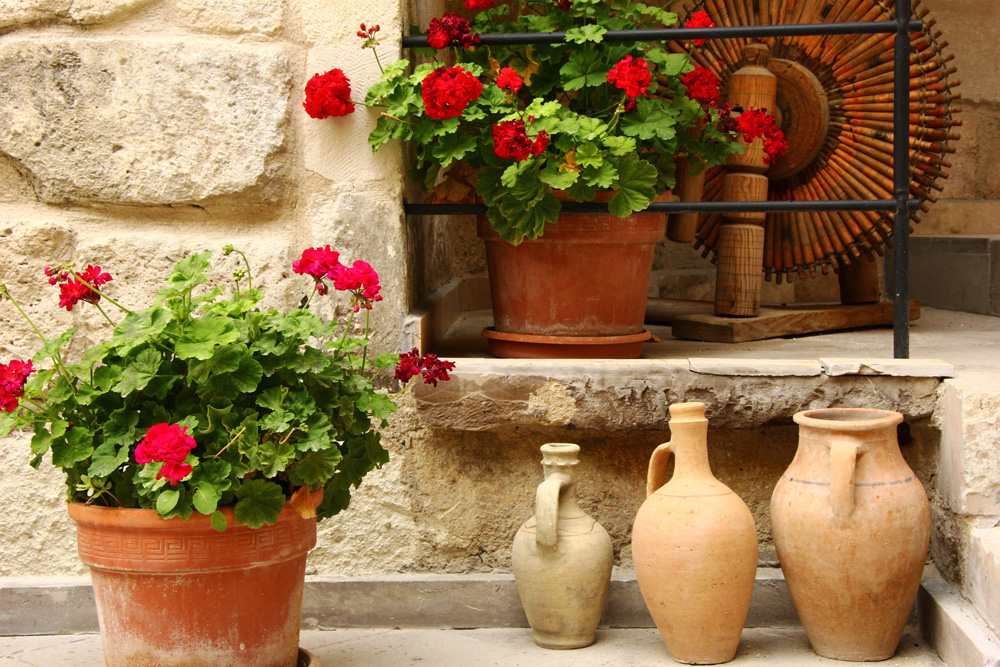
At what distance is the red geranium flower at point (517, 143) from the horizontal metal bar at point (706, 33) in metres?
0.24

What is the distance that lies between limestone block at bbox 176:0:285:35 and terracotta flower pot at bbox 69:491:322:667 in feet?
3.40

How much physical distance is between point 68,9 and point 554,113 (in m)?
1.05

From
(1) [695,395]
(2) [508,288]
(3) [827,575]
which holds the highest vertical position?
(2) [508,288]

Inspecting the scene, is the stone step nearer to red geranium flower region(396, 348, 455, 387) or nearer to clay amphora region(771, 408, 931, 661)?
clay amphora region(771, 408, 931, 661)

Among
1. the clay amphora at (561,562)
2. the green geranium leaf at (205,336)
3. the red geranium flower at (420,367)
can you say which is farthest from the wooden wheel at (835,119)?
the green geranium leaf at (205,336)

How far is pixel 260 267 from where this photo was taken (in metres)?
2.06

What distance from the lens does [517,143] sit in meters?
1.93

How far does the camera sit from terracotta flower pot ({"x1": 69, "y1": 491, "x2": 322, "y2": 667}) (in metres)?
1.56

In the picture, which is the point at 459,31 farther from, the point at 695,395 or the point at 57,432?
the point at 57,432

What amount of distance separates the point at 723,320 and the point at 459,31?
3.45 feet

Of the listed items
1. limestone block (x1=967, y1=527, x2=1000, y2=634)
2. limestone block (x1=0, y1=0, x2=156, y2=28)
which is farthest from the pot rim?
limestone block (x1=0, y1=0, x2=156, y2=28)

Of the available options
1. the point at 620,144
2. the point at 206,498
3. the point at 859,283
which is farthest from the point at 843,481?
the point at 859,283

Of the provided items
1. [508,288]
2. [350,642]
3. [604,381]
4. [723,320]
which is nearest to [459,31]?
[508,288]

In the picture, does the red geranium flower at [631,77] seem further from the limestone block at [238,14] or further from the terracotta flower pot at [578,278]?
the limestone block at [238,14]
